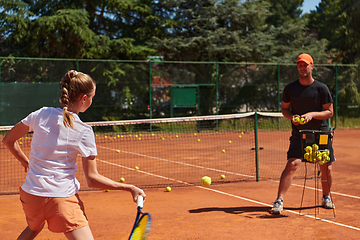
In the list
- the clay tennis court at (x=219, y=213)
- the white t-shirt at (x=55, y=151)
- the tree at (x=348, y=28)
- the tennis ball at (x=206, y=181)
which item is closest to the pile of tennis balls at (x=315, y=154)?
the clay tennis court at (x=219, y=213)

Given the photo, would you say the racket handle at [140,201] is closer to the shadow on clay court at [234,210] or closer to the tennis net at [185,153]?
the shadow on clay court at [234,210]

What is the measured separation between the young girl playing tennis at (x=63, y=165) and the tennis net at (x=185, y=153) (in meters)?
3.69

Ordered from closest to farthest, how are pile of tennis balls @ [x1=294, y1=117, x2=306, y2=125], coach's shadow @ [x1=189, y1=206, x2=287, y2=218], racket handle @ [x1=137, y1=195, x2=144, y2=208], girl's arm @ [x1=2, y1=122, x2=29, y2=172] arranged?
racket handle @ [x1=137, y1=195, x2=144, y2=208]
girl's arm @ [x1=2, y1=122, x2=29, y2=172]
pile of tennis balls @ [x1=294, y1=117, x2=306, y2=125]
coach's shadow @ [x1=189, y1=206, x2=287, y2=218]

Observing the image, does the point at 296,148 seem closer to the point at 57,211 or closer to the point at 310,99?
the point at 310,99

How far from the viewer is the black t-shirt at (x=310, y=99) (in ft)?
15.8

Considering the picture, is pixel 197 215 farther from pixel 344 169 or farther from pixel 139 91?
pixel 139 91

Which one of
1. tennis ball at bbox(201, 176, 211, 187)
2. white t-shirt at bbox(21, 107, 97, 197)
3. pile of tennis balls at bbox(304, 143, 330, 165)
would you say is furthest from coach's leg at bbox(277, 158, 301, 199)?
white t-shirt at bbox(21, 107, 97, 197)

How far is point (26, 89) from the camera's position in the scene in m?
14.4

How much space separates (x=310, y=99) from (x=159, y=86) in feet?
40.5

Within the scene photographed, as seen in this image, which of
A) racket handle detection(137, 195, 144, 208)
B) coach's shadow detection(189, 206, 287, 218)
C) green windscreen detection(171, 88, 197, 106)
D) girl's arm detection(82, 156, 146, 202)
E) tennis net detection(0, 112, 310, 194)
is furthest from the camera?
green windscreen detection(171, 88, 197, 106)

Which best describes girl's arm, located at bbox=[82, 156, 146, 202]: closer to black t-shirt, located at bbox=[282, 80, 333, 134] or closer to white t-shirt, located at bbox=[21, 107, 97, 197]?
white t-shirt, located at bbox=[21, 107, 97, 197]

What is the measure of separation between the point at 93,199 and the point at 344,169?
5.04 m

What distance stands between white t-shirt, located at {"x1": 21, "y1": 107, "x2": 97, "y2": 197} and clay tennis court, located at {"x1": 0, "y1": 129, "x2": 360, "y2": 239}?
1995 millimetres

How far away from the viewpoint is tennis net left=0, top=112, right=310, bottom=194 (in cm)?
732
